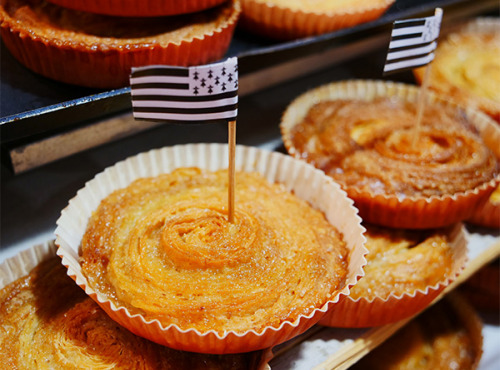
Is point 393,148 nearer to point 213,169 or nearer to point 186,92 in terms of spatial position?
point 213,169

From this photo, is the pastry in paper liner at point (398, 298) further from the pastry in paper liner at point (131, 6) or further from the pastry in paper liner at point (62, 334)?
the pastry in paper liner at point (131, 6)

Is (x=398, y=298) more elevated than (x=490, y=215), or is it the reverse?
(x=398, y=298)

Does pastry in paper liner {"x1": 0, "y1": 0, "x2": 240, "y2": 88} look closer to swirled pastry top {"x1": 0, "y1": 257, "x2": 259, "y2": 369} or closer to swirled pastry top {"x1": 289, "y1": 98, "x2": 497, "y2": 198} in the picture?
swirled pastry top {"x1": 289, "y1": 98, "x2": 497, "y2": 198}

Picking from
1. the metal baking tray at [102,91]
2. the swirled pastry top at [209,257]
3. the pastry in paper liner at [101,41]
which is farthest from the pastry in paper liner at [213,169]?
the pastry in paper liner at [101,41]

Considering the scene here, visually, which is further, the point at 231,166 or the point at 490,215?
the point at 490,215

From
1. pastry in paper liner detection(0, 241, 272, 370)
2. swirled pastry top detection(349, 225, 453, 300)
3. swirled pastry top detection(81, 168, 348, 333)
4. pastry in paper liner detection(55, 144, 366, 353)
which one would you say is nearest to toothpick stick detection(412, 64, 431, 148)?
swirled pastry top detection(349, 225, 453, 300)

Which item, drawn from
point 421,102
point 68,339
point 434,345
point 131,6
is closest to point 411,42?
point 421,102

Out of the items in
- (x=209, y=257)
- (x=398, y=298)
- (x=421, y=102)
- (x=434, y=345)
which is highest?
(x=421, y=102)
